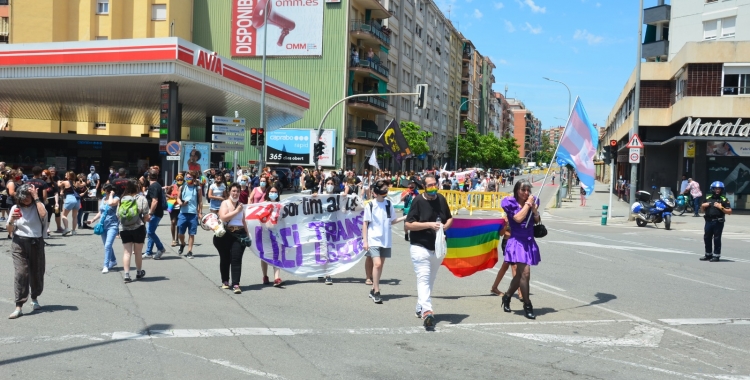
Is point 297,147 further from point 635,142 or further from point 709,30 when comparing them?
point 635,142

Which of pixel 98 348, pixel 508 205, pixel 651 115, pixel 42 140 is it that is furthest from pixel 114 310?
pixel 42 140

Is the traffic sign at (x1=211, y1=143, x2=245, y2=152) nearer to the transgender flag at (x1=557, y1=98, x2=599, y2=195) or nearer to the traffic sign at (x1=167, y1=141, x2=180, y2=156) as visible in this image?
the traffic sign at (x1=167, y1=141, x2=180, y2=156)

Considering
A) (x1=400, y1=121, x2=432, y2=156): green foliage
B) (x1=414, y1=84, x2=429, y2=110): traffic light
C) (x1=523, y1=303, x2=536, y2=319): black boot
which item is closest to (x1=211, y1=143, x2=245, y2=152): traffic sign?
(x1=414, y1=84, x2=429, y2=110): traffic light

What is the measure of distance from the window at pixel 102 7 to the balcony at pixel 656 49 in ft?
124

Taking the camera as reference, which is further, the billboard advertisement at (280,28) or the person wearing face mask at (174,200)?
the billboard advertisement at (280,28)

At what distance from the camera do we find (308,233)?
11133mm

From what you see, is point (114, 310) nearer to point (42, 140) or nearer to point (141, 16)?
point (42, 140)

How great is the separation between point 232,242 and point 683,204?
25.2 meters

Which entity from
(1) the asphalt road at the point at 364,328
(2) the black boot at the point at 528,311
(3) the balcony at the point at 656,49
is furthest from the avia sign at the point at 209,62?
(3) the balcony at the point at 656,49

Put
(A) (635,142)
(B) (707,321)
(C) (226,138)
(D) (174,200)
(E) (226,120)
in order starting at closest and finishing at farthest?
1. (B) (707,321)
2. (D) (174,200)
3. (A) (635,142)
4. (C) (226,138)
5. (E) (226,120)

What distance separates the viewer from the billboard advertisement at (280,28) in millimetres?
53500

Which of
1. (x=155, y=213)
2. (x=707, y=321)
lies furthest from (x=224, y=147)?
(x=707, y=321)

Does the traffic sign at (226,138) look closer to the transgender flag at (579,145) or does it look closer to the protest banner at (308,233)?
the protest banner at (308,233)

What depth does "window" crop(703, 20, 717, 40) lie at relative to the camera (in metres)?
40.6
